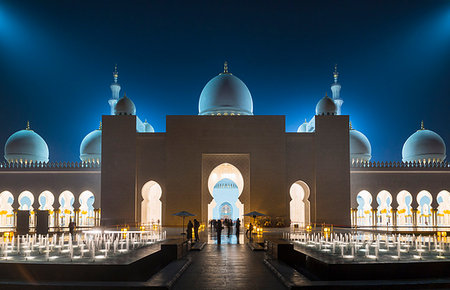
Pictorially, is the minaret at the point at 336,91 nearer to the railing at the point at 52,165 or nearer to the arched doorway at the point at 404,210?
the arched doorway at the point at 404,210

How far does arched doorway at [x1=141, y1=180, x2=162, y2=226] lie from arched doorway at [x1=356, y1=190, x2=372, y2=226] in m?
10.8

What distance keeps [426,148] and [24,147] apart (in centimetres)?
2234

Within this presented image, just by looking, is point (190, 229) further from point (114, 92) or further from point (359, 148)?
point (114, 92)

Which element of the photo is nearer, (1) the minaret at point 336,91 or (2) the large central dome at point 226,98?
(2) the large central dome at point 226,98

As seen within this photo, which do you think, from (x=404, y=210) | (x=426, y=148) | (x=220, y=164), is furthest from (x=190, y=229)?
(x=426, y=148)

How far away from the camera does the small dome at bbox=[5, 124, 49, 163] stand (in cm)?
2539

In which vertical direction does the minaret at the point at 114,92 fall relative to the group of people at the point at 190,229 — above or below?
above

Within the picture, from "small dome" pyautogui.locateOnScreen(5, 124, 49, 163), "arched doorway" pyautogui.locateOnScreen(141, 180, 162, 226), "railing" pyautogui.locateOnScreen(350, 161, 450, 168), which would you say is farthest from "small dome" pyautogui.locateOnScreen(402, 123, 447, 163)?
"small dome" pyautogui.locateOnScreen(5, 124, 49, 163)

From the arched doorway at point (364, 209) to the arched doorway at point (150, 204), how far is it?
10775 millimetres

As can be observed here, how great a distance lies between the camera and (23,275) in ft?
22.1

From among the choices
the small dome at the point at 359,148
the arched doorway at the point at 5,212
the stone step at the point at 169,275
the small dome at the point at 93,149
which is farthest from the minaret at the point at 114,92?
the stone step at the point at 169,275

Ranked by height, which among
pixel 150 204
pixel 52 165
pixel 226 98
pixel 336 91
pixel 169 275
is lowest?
pixel 169 275

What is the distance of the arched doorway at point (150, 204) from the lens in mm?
21627

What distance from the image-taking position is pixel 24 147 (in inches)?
1003
